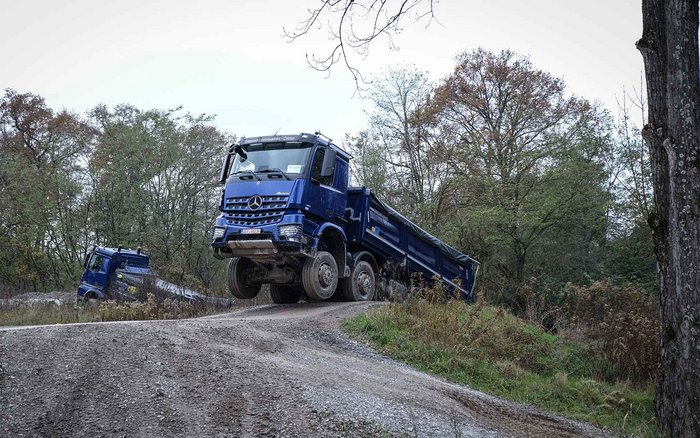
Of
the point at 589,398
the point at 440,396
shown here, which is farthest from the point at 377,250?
the point at 440,396

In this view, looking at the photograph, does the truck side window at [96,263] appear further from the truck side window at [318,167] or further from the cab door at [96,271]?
the truck side window at [318,167]

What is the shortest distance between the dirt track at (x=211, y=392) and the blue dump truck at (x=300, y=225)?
13.8ft

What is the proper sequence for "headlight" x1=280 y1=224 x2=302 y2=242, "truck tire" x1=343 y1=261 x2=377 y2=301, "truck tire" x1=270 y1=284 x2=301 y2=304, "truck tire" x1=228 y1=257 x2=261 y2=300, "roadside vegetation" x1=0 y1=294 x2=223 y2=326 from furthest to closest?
"truck tire" x1=270 y1=284 x2=301 y2=304 → "truck tire" x1=343 y1=261 x2=377 y2=301 → "truck tire" x1=228 y1=257 x2=261 y2=300 → "roadside vegetation" x1=0 y1=294 x2=223 y2=326 → "headlight" x1=280 y1=224 x2=302 y2=242

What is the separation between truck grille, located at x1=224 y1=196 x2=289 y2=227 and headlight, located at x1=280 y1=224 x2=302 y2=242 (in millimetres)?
270

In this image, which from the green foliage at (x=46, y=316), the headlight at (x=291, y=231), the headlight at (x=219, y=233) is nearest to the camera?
the headlight at (x=291, y=231)

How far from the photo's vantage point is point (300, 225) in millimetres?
12305

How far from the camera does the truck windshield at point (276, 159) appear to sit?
12906 millimetres

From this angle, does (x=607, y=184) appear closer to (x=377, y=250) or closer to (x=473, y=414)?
(x=377, y=250)

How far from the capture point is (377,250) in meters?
15.0

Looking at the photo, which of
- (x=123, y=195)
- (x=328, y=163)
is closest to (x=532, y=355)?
(x=328, y=163)

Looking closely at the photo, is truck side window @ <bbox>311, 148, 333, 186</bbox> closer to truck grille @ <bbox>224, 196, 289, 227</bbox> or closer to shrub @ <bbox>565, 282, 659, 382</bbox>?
truck grille @ <bbox>224, 196, 289, 227</bbox>

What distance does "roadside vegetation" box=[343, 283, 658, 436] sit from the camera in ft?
28.5

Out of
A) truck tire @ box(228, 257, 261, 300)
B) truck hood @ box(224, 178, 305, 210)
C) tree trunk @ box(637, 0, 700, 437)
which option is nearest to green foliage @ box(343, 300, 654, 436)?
tree trunk @ box(637, 0, 700, 437)

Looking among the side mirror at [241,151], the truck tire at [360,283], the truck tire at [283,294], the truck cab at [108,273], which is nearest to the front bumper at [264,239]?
the side mirror at [241,151]
